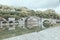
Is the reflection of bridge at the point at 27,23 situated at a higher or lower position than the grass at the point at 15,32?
higher

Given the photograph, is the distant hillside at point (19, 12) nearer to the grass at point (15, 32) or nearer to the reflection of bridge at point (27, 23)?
the reflection of bridge at point (27, 23)

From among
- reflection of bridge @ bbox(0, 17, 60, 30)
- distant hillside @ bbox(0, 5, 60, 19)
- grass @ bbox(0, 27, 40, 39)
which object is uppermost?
distant hillside @ bbox(0, 5, 60, 19)

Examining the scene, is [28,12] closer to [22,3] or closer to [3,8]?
[22,3]

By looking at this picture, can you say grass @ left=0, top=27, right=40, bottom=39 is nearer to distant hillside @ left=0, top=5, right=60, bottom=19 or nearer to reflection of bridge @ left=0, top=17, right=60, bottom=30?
reflection of bridge @ left=0, top=17, right=60, bottom=30

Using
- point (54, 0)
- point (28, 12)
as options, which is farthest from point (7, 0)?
point (54, 0)

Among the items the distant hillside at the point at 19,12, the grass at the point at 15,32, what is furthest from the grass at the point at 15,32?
the distant hillside at the point at 19,12

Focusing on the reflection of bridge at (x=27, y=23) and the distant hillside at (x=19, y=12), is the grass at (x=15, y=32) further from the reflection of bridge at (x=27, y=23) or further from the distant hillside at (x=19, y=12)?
the distant hillside at (x=19, y=12)

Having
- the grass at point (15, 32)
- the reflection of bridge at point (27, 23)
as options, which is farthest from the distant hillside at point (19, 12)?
the grass at point (15, 32)

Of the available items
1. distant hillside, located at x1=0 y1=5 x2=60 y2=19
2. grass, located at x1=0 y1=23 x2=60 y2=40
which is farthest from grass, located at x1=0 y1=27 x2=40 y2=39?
distant hillside, located at x1=0 y1=5 x2=60 y2=19

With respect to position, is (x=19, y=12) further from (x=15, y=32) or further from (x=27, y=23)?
(x=15, y=32)

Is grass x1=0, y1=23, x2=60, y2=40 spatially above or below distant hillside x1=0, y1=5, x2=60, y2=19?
below

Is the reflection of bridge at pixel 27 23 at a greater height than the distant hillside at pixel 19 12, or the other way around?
the distant hillside at pixel 19 12

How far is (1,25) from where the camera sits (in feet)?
8.32

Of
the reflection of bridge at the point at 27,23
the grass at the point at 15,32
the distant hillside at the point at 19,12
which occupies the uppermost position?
the distant hillside at the point at 19,12
